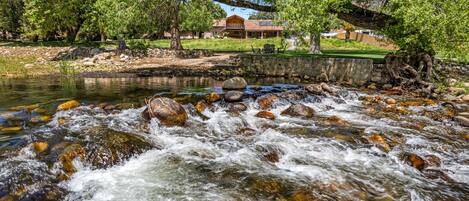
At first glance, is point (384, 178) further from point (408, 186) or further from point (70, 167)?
point (70, 167)

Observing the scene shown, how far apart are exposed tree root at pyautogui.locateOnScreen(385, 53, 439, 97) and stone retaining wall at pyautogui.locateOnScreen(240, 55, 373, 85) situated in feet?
3.99

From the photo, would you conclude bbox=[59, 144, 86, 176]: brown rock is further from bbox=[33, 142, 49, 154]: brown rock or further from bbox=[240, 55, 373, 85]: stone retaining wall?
bbox=[240, 55, 373, 85]: stone retaining wall

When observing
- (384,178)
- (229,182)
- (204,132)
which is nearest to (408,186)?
(384,178)

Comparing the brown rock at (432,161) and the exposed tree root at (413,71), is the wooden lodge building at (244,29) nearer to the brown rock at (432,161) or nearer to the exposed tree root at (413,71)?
the exposed tree root at (413,71)

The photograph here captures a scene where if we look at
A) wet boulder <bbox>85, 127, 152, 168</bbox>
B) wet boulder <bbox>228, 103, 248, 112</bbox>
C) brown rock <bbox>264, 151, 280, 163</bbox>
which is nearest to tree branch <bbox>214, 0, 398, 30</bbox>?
wet boulder <bbox>228, 103, 248, 112</bbox>

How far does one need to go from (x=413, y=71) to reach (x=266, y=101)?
26.6 ft

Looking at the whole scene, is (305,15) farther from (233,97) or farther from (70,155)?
(70,155)

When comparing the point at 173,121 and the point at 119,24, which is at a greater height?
the point at 119,24

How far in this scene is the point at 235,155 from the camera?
8188 millimetres

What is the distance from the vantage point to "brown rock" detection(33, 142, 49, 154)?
766 centimetres

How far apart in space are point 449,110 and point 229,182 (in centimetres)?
954

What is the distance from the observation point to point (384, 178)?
7.18m

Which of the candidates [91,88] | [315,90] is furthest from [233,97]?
[91,88]

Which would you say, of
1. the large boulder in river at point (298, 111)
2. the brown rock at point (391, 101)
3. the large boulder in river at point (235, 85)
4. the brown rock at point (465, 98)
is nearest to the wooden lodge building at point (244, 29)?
the large boulder in river at point (235, 85)
